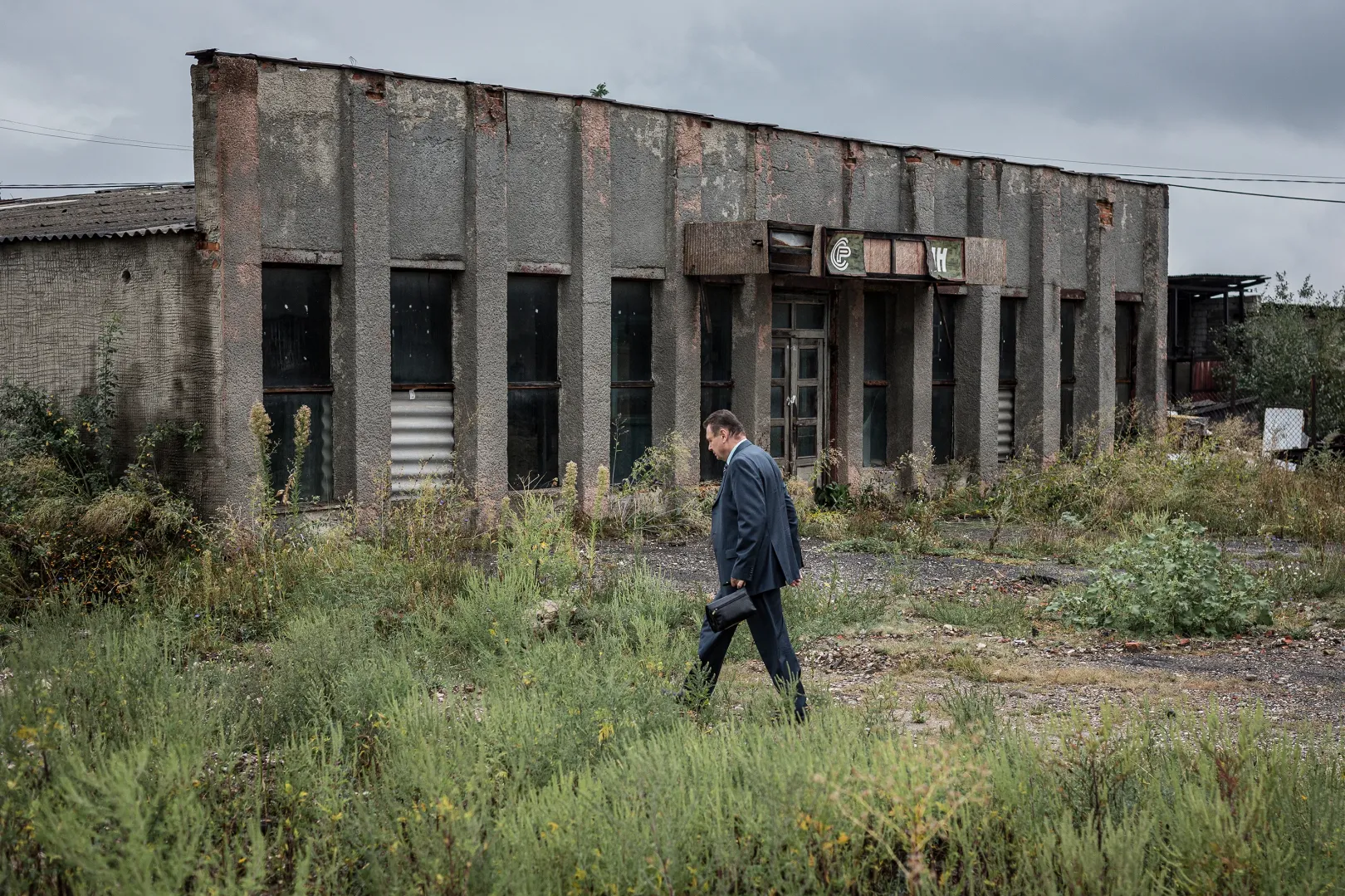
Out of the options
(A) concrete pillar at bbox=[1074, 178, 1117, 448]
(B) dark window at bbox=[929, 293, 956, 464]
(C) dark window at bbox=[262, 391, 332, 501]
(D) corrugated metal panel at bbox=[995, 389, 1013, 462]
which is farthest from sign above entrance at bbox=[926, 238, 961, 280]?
(C) dark window at bbox=[262, 391, 332, 501]

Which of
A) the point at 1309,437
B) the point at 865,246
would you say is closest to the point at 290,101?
the point at 865,246

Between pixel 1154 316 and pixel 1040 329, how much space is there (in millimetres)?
4073

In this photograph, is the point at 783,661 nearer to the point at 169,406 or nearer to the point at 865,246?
the point at 169,406

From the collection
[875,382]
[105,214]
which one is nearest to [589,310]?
[875,382]

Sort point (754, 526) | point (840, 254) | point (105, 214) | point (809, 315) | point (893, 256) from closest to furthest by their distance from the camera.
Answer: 1. point (754, 526)
2. point (105, 214)
3. point (840, 254)
4. point (893, 256)
5. point (809, 315)

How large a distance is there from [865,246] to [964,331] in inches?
173

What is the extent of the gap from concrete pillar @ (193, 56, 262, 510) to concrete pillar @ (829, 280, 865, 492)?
29.3 ft

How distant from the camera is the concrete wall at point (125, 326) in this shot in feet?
43.0

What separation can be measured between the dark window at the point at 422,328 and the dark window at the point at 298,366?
83 cm

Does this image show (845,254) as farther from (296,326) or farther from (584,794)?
(584,794)

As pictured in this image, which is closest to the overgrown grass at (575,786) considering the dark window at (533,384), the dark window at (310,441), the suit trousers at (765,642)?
the suit trousers at (765,642)

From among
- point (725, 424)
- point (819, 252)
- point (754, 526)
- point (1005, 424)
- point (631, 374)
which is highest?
point (819, 252)

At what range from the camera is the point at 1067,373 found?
23812mm

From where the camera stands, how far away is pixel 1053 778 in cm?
588
